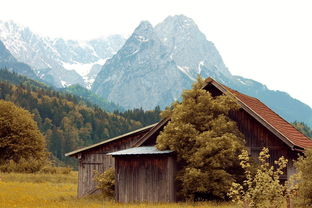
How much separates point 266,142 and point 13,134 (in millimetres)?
46823

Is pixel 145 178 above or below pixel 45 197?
above

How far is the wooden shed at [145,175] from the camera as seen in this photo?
3011cm

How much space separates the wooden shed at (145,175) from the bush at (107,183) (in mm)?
2201

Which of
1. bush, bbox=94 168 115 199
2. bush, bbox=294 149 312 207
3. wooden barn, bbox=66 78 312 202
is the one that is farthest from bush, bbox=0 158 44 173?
bush, bbox=294 149 312 207

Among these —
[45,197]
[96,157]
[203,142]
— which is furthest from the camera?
[96,157]

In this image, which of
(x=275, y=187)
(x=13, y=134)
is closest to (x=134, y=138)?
(x=275, y=187)

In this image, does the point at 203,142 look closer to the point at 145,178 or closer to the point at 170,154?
the point at 170,154

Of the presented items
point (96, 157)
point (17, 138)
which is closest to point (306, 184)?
point (96, 157)

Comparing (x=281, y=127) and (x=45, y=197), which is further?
(x=45, y=197)

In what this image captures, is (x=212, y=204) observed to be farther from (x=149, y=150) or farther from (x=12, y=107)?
(x=12, y=107)

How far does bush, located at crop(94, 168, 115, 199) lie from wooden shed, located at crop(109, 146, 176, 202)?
220 cm

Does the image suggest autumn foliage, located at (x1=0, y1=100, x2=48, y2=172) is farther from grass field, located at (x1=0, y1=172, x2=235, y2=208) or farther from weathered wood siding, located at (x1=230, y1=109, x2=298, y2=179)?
weathered wood siding, located at (x1=230, y1=109, x2=298, y2=179)

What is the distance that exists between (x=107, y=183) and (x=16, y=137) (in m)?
37.9

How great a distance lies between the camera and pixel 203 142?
29047mm
